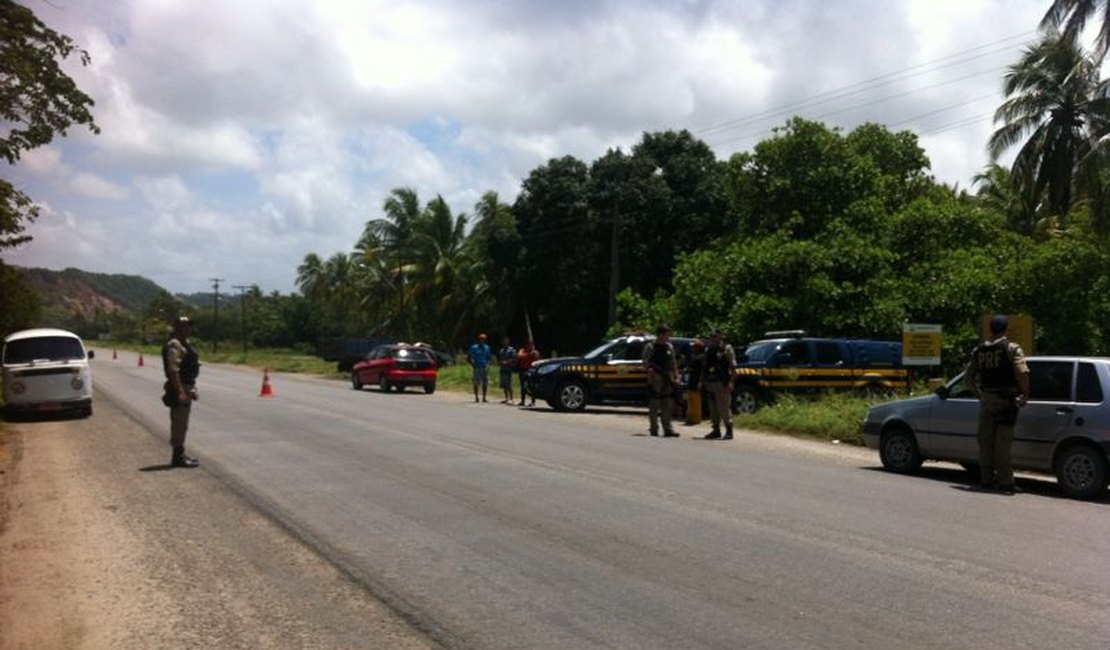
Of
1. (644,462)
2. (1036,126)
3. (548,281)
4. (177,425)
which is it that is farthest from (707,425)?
(548,281)

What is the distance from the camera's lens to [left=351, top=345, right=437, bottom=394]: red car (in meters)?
30.7

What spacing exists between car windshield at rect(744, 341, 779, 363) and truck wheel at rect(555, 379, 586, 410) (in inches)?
155

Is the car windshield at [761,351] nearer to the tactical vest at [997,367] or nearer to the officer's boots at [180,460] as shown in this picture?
the tactical vest at [997,367]

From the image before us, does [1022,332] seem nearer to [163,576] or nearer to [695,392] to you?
[695,392]

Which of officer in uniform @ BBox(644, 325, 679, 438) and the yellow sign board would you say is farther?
officer in uniform @ BBox(644, 325, 679, 438)

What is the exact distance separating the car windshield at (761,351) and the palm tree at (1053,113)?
→ 16.7m

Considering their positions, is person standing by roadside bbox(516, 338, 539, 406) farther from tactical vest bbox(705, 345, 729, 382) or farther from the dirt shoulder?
the dirt shoulder

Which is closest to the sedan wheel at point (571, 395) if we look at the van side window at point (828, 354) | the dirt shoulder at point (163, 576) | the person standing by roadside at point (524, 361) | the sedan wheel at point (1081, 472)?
the person standing by roadside at point (524, 361)

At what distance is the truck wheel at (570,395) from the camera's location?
22.1 meters

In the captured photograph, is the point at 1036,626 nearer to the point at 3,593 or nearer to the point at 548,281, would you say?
the point at 3,593

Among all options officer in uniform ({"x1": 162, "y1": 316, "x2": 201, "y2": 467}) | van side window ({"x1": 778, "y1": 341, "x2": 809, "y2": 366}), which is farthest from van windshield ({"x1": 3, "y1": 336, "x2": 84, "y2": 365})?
van side window ({"x1": 778, "y1": 341, "x2": 809, "y2": 366})

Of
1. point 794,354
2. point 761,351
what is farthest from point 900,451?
point 761,351

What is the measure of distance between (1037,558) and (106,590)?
6.78 metres

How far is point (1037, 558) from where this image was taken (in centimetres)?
713
